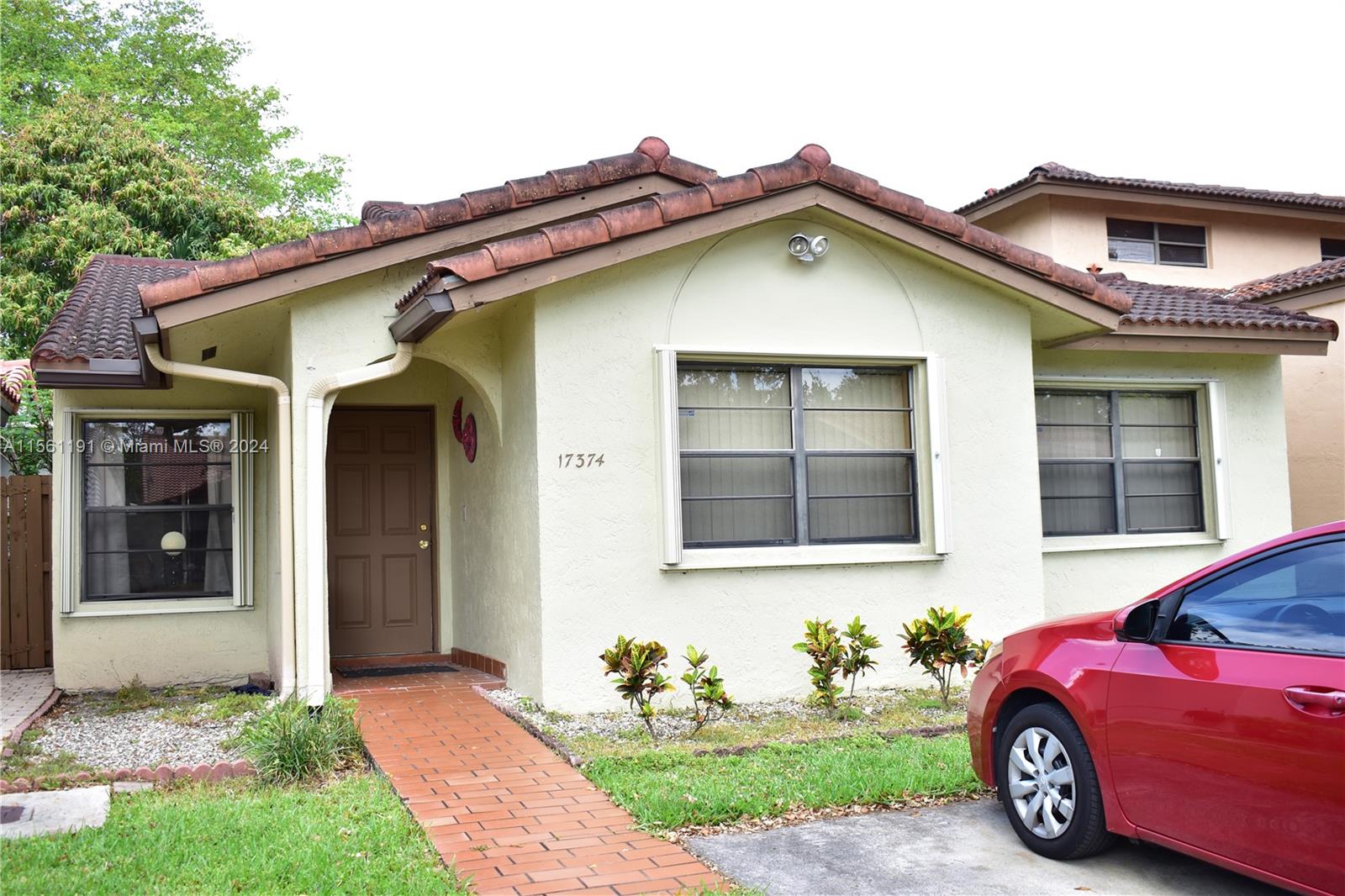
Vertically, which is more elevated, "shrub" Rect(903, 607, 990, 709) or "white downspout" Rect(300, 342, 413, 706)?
"white downspout" Rect(300, 342, 413, 706)

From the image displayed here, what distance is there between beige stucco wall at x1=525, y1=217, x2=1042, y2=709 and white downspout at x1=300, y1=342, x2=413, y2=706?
5.03ft

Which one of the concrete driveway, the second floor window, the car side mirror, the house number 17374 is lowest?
the concrete driveway

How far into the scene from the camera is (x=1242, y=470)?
35.4 feet

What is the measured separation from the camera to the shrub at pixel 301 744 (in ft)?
20.7

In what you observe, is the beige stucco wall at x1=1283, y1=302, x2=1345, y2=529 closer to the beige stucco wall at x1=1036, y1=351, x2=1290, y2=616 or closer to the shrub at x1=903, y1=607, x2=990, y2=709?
the beige stucco wall at x1=1036, y1=351, x2=1290, y2=616

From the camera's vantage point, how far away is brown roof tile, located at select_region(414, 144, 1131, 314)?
24.2ft

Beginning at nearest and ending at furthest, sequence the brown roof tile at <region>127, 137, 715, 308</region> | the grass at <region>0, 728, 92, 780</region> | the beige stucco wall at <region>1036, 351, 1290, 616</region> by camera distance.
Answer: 1. the grass at <region>0, 728, 92, 780</region>
2. the brown roof tile at <region>127, 137, 715, 308</region>
3. the beige stucco wall at <region>1036, 351, 1290, 616</region>

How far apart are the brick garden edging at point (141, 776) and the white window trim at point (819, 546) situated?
314 centimetres

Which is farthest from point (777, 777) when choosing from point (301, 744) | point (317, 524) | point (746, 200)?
point (746, 200)

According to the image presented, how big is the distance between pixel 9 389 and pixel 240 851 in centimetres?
1109

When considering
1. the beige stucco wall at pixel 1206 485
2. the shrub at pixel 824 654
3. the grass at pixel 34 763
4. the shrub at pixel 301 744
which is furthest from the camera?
the beige stucco wall at pixel 1206 485

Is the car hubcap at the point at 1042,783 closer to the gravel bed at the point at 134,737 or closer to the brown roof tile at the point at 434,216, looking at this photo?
the gravel bed at the point at 134,737

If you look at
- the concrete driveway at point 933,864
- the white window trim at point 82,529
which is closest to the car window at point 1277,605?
the concrete driveway at point 933,864

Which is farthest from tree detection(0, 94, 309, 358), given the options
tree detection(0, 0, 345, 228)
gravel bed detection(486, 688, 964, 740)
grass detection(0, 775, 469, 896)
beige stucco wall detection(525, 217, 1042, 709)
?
grass detection(0, 775, 469, 896)
